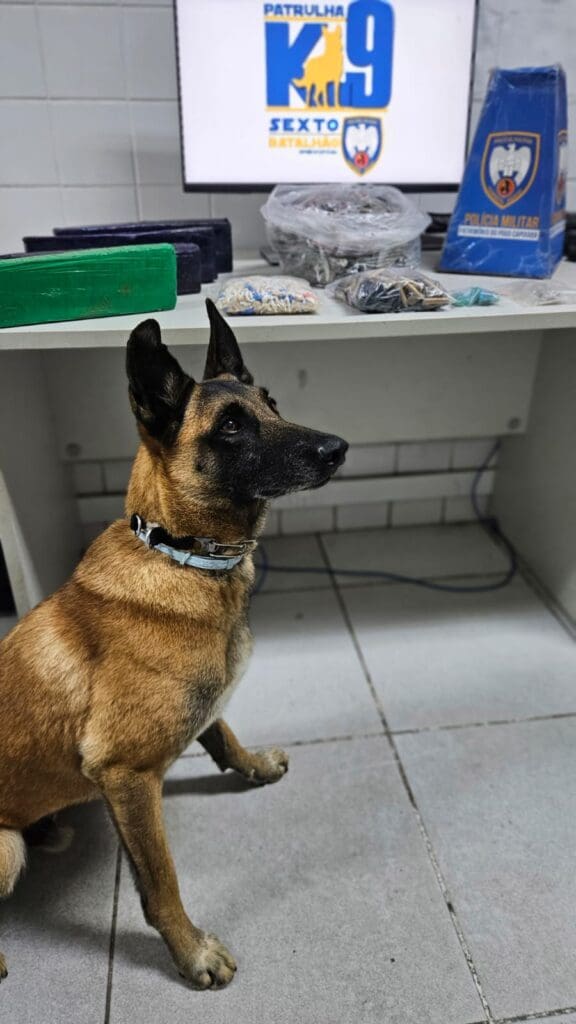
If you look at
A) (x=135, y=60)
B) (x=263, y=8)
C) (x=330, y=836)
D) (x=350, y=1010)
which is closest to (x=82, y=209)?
A: (x=135, y=60)

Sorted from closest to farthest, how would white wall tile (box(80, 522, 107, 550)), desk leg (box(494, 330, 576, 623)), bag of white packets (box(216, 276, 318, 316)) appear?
bag of white packets (box(216, 276, 318, 316)) < desk leg (box(494, 330, 576, 623)) < white wall tile (box(80, 522, 107, 550))

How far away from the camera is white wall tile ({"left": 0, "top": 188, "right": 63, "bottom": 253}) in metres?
1.48

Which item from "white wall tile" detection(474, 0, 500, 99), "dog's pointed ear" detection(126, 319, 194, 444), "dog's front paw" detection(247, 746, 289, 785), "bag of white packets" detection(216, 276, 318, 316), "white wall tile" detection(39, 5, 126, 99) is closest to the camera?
"dog's pointed ear" detection(126, 319, 194, 444)

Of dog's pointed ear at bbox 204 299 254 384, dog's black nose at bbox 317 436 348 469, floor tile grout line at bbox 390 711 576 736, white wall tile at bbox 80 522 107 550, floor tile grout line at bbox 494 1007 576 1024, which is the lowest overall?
floor tile grout line at bbox 390 711 576 736

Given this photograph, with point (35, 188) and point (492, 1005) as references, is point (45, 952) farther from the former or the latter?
point (35, 188)

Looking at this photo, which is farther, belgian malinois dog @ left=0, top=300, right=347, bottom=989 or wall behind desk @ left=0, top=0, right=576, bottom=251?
wall behind desk @ left=0, top=0, right=576, bottom=251

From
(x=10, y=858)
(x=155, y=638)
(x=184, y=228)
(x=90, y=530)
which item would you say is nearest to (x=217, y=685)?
(x=155, y=638)

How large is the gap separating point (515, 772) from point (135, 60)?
158cm

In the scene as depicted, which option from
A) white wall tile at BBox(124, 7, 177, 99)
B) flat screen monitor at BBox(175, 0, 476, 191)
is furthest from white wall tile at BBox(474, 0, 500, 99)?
white wall tile at BBox(124, 7, 177, 99)

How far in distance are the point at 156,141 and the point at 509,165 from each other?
76cm

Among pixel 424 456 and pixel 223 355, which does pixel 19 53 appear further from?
pixel 424 456

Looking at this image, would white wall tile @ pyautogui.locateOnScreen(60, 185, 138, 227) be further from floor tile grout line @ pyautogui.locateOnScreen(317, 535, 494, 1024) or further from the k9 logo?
floor tile grout line @ pyautogui.locateOnScreen(317, 535, 494, 1024)

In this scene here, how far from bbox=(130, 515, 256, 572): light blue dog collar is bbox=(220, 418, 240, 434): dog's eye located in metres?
0.14

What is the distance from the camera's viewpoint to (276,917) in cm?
95
